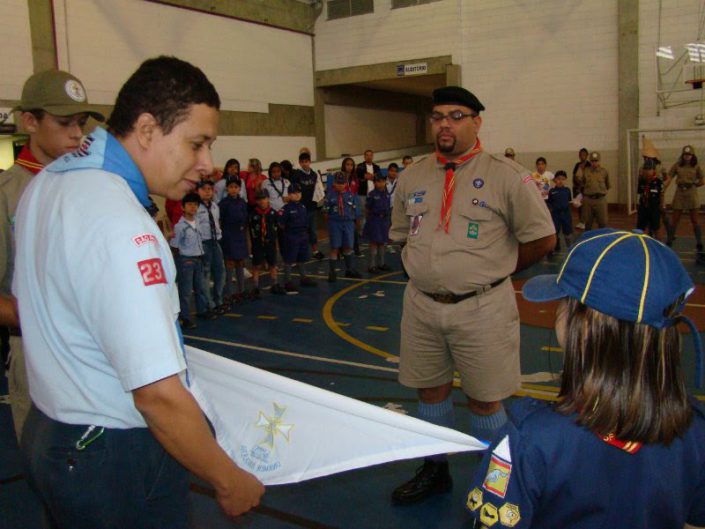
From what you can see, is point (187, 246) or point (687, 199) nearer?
point (187, 246)

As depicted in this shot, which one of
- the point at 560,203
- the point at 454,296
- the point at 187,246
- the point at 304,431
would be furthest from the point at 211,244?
the point at 560,203

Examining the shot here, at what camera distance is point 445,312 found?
326 centimetres

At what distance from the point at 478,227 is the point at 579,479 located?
204cm

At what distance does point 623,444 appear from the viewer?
4.47ft

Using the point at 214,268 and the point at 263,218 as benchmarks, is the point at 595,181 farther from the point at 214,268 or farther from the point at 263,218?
the point at 214,268

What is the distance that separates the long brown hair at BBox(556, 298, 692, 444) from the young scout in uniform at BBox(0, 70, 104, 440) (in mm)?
2153

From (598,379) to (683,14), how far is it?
18646mm

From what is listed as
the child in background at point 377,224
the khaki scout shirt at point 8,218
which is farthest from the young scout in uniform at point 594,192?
the khaki scout shirt at point 8,218

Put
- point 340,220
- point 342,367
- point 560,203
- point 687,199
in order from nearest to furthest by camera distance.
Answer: point 342,367
point 340,220
point 687,199
point 560,203

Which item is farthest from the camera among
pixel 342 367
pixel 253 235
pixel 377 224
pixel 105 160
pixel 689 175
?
pixel 689 175

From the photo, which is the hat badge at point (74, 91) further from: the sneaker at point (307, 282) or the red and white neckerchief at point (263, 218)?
the sneaker at point (307, 282)

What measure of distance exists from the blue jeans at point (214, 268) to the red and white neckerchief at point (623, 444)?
7.55 m

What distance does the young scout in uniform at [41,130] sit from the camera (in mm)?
2467

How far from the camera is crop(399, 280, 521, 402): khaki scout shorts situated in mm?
3236
